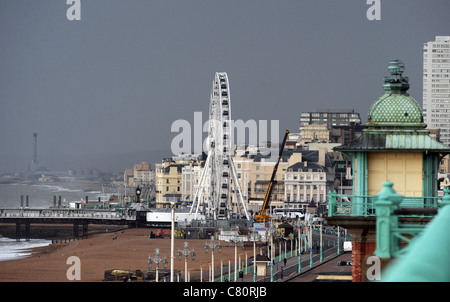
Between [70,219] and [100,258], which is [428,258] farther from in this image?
[70,219]

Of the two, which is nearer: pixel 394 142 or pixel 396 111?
pixel 394 142

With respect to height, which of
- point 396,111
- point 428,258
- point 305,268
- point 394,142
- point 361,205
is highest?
point 396,111

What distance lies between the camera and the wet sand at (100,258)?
70.1m

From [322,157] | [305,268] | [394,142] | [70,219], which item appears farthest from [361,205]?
[322,157]

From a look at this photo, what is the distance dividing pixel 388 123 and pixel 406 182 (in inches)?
46.4

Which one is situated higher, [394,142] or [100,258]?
[394,142]

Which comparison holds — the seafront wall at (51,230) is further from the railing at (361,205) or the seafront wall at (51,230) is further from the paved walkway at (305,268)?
the railing at (361,205)

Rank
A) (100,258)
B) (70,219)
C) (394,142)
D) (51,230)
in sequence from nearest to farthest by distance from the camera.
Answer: (394,142) < (100,258) < (70,219) < (51,230)

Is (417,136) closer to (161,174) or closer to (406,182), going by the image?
(406,182)

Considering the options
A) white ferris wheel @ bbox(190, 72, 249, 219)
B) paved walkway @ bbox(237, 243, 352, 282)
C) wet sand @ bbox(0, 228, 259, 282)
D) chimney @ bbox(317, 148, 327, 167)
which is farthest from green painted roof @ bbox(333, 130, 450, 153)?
chimney @ bbox(317, 148, 327, 167)

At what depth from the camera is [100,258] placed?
86062 millimetres

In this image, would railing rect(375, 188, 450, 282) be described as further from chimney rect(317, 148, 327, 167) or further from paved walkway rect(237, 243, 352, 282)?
chimney rect(317, 148, 327, 167)

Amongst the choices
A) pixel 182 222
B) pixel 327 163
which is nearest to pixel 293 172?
pixel 327 163

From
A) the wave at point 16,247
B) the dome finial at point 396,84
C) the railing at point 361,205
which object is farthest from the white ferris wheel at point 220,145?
the railing at point 361,205
